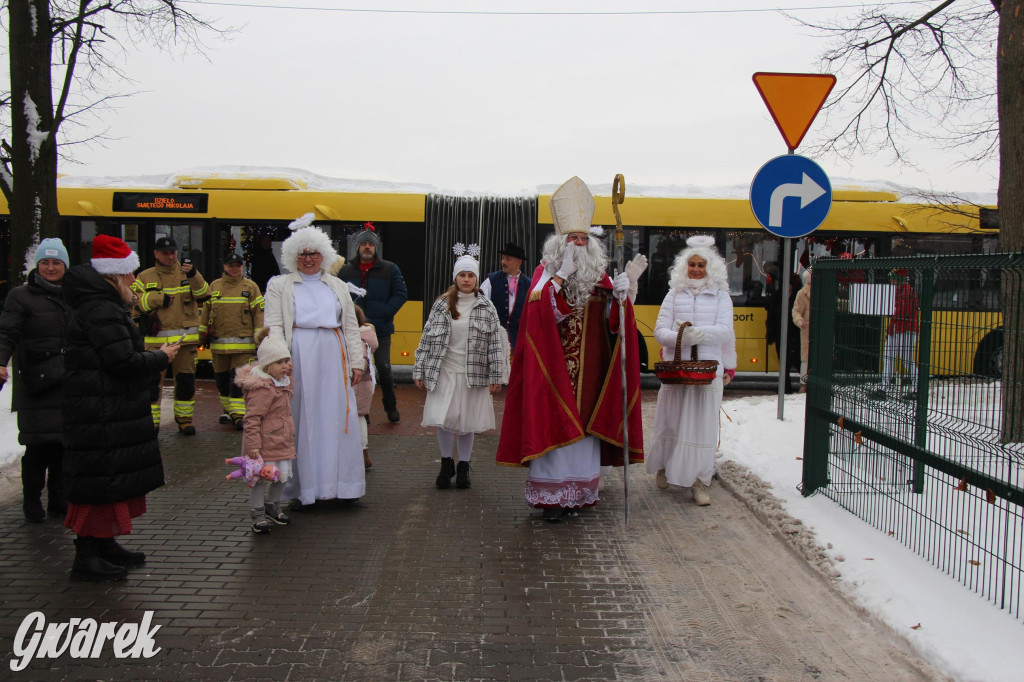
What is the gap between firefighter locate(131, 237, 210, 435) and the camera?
30.3ft

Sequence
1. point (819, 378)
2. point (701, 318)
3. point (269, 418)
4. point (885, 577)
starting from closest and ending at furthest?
point (885, 577) → point (269, 418) → point (819, 378) → point (701, 318)

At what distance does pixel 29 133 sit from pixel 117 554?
6.13 m

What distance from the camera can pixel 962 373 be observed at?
450cm

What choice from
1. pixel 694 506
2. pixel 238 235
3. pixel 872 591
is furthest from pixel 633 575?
pixel 238 235

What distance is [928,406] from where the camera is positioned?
5016 millimetres

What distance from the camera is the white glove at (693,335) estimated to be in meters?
6.66

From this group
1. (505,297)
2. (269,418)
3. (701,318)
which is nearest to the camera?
(269,418)

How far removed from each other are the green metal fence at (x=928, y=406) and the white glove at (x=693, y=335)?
83cm

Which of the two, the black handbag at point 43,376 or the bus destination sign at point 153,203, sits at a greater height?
the bus destination sign at point 153,203

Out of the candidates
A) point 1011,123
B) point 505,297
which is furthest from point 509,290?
point 1011,123

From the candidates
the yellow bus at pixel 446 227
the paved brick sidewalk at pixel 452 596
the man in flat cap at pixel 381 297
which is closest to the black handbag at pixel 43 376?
the paved brick sidewalk at pixel 452 596

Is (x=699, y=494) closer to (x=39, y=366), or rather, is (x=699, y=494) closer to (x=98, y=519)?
(x=98, y=519)

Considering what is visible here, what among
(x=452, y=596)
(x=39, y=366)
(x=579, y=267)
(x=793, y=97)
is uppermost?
(x=793, y=97)

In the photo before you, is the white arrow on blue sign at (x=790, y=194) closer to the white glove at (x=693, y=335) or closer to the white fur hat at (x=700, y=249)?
the white fur hat at (x=700, y=249)
